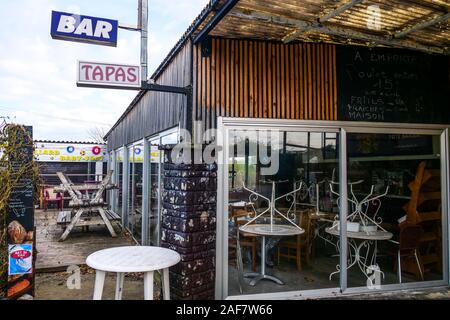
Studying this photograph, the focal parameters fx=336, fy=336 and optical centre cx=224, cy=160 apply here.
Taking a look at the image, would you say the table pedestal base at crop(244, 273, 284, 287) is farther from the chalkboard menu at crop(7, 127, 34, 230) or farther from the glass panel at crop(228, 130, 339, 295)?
the chalkboard menu at crop(7, 127, 34, 230)

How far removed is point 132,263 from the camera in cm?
266

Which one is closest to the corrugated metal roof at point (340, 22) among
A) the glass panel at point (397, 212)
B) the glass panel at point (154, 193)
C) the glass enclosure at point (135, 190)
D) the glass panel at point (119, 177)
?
the glass panel at point (397, 212)

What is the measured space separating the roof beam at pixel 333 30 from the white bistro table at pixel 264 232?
7.87 ft

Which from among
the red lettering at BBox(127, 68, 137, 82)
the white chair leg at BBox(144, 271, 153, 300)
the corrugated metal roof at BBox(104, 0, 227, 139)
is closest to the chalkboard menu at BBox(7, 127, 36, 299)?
the red lettering at BBox(127, 68, 137, 82)

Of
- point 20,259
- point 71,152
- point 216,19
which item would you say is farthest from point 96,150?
point 216,19

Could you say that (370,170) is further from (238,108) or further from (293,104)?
(238,108)

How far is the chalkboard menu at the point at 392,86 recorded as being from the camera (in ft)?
13.5

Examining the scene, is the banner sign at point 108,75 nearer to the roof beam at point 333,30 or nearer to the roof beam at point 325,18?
the roof beam at point 333,30

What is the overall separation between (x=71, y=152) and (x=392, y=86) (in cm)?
1330

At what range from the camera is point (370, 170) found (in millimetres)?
4969

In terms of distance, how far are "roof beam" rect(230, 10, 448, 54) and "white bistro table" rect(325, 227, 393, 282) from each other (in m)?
2.31

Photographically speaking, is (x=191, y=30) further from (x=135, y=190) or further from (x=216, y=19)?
(x=135, y=190)

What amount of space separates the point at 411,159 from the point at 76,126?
116 ft
